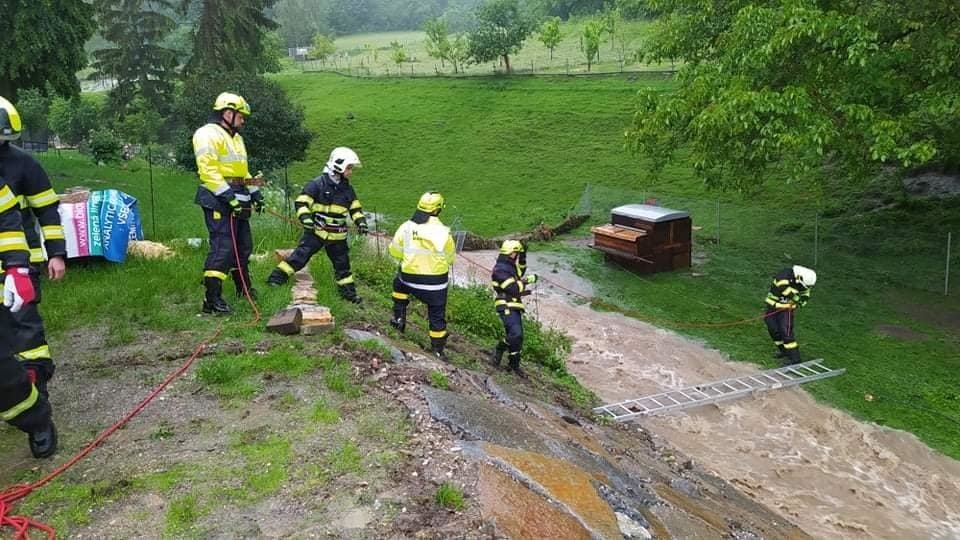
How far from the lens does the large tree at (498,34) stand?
40.1 meters

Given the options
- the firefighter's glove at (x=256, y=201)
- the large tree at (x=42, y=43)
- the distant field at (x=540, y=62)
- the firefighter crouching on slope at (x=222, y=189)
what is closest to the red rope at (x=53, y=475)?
the firefighter crouching on slope at (x=222, y=189)

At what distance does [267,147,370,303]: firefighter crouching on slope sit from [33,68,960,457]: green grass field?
0.59 meters

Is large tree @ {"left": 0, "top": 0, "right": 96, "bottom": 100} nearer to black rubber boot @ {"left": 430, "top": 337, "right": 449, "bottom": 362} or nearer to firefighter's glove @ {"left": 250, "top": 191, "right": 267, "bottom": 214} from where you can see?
firefighter's glove @ {"left": 250, "top": 191, "right": 267, "bottom": 214}

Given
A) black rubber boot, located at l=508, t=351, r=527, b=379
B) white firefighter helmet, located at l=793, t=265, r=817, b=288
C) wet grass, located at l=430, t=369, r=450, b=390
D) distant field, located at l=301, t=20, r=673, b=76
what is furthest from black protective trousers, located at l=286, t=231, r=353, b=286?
distant field, located at l=301, t=20, r=673, b=76

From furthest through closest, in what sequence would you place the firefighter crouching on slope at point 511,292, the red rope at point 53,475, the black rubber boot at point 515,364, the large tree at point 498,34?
1. the large tree at point 498,34
2. the black rubber boot at point 515,364
3. the firefighter crouching on slope at point 511,292
4. the red rope at point 53,475

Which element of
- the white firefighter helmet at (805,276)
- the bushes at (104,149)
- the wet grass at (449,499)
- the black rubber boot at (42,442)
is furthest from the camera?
the bushes at (104,149)

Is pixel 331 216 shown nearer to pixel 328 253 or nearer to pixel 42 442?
pixel 328 253

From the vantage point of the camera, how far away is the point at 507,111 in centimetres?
3559

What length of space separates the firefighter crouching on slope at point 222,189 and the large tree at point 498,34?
34059 millimetres

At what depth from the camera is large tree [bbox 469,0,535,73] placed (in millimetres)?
40094

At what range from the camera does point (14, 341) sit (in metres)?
5.06

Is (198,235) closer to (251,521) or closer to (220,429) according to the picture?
(220,429)

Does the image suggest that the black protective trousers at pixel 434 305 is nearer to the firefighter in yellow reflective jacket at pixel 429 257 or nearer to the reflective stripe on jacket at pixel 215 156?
the firefighter in yellow reflective jacket at pixel 429 257

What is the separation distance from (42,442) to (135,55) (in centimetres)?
4043
